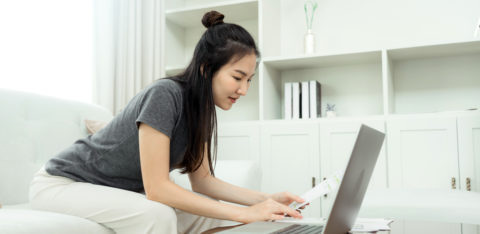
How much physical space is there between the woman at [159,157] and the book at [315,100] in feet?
4.39

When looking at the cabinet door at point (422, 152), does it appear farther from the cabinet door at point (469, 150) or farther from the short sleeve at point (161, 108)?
the short sleeve at point (161, 108)

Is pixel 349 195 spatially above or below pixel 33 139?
below

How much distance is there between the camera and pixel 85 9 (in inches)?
93.7

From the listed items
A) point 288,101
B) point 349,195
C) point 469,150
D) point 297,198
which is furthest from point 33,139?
point 469,150

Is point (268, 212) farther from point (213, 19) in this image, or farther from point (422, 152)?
point (422, 152)

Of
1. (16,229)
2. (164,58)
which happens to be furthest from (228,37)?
(164,58)

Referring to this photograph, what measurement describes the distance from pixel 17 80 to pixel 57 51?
287 millimetres

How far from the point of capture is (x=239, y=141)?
2.57 m

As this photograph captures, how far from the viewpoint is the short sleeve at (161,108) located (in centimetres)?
103

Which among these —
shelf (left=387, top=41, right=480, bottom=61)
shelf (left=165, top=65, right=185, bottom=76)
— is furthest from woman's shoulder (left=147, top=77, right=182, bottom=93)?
shelf (left=165, top=65, right=185, bottom=76)

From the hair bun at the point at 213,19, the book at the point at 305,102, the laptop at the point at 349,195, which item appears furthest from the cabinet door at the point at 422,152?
the laptop at the point at 349,195

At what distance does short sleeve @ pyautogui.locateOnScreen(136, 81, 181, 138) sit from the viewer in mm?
1027

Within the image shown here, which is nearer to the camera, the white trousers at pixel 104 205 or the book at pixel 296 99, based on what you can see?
the white trousers at pixel 104 205

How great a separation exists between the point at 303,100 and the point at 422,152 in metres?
0.71
